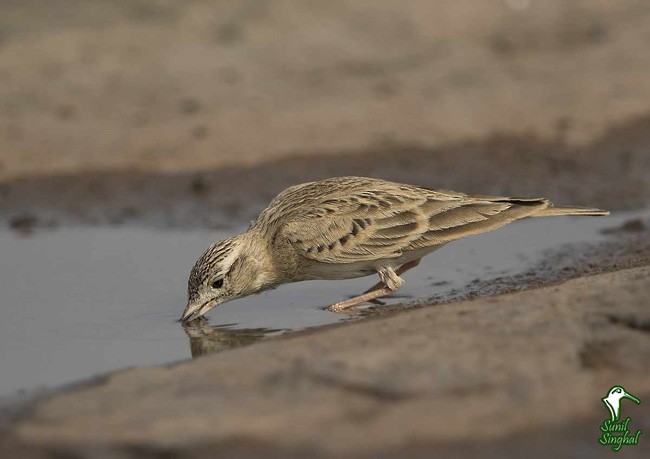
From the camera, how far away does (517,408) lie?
5973 mm

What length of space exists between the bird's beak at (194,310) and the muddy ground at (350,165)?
1.20 m

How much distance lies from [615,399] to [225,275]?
375cm

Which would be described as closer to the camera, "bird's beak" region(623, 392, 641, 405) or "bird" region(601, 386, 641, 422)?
"bird" region(601, 386, 641, 422)

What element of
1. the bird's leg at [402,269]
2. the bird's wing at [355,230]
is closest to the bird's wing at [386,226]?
the bird's wing at [355,230]

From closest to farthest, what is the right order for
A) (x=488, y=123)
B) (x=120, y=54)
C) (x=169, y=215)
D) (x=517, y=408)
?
(x=517, y=408), (x=169, y=215), (x=488, y=123), (x=120, y=54)

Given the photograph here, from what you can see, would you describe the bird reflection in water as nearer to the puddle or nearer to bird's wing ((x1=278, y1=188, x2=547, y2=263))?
the puddle

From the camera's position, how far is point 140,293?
9898 mm

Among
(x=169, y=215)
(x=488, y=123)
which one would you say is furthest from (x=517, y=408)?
(x=488, y=123)

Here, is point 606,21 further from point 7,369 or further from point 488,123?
point 7,369

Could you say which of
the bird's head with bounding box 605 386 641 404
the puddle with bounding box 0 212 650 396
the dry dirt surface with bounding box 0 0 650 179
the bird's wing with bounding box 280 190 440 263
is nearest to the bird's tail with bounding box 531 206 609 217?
the bird's wing with bounding box 280 190 440 263

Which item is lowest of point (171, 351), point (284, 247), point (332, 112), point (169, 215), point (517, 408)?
point (517, 408)

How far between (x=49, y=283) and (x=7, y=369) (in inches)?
85.2

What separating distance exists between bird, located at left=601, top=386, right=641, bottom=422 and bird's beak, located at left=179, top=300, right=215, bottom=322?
3717mm

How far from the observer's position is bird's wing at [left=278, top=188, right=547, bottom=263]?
9273mm
